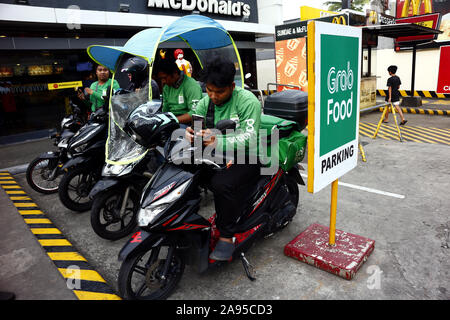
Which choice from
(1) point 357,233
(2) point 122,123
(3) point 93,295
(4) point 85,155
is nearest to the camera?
(3) point 93,295

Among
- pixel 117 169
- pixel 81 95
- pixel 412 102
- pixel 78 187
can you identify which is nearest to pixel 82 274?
pixel 117 169

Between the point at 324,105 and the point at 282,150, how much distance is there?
2.62ft

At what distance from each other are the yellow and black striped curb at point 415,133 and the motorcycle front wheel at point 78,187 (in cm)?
669

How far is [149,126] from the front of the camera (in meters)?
2.83

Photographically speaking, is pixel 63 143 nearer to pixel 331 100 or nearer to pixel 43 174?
pixel 43 174

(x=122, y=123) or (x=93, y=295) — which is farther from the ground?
(x=122, y=123)

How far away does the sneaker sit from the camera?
276 centimetres

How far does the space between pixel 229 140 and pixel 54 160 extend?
3658 millimetres

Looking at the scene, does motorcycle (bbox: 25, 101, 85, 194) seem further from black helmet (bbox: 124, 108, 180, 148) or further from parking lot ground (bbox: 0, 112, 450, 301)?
black helmet (bbox: 124, 108, 180, 148)

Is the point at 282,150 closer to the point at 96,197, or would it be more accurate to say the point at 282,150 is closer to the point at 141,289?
the point at 141,289

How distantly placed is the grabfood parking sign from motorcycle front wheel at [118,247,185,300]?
132 centimetres

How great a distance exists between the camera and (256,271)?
3.01 m

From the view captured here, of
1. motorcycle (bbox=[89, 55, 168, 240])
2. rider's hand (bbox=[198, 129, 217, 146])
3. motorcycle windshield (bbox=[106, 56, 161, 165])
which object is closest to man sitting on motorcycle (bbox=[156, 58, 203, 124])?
motorcycle (bbox=[89, 55, 168, 240])
